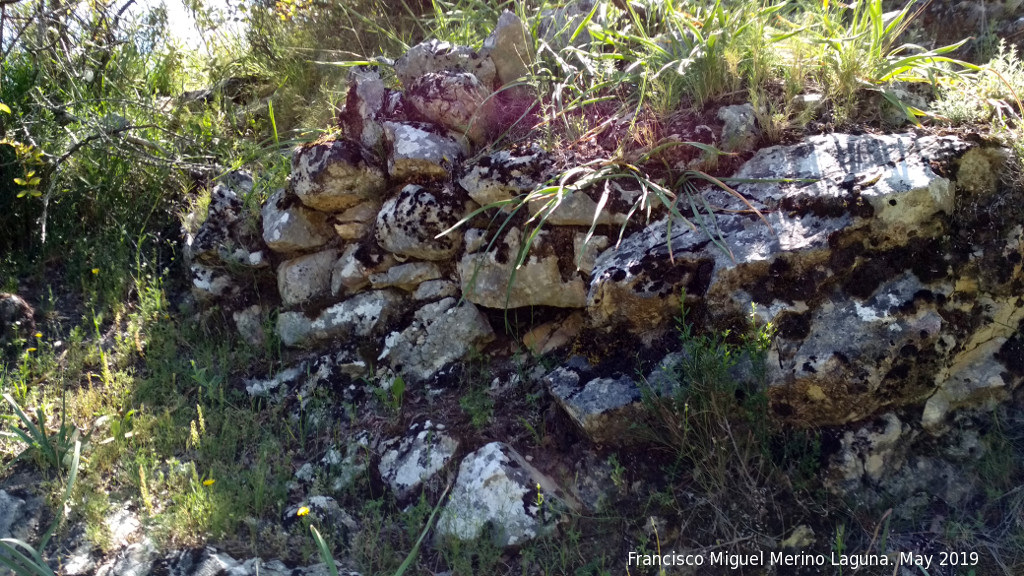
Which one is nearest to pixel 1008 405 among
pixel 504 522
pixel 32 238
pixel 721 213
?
Answer: pixel 721 213

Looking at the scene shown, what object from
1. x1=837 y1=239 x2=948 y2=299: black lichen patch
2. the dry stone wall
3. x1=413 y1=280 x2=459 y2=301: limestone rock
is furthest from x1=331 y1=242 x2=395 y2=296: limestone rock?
x1=837 y1=239 x2=948 y2=299: black lichen patch

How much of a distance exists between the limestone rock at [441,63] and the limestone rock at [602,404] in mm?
1712

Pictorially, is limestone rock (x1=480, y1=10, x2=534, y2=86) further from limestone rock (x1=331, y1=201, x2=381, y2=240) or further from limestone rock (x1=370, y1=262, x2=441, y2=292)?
limestone rock (x1=370, y1=262, x2=441, y2=292)

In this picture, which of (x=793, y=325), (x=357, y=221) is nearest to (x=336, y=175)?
(x=357, y=221)

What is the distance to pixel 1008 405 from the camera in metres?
2.69

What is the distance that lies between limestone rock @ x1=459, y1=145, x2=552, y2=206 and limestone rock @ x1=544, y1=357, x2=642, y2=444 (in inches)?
35.1

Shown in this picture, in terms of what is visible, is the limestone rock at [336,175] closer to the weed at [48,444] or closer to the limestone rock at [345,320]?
the limestone rock at [345,320]

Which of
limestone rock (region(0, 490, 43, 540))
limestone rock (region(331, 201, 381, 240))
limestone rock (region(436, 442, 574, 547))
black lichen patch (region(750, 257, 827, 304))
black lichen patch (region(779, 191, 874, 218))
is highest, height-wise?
limestone rock (region(331, 201, 381, 240))

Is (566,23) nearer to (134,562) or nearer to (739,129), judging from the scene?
(739,129)

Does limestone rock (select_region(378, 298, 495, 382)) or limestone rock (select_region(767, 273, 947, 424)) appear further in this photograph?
limestone rock (select_region(378, 298, 495, 382))

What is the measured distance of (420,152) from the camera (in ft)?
11.6

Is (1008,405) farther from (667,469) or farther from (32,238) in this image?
(32,238)

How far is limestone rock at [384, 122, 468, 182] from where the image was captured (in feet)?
11.6

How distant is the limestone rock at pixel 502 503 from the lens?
2650mm
